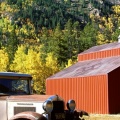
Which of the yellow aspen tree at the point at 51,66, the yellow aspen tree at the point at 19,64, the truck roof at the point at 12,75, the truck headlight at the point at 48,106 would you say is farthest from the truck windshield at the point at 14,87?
the yellow aspen tree at the point at 51,66

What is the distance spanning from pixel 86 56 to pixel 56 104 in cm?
3307

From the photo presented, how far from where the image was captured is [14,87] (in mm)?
11766

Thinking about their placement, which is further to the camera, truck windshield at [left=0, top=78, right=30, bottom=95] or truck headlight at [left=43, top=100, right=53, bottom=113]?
truck windshield at [left=0, top=78, right=30, bottom=95]

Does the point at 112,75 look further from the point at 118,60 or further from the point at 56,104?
the point at 56,104

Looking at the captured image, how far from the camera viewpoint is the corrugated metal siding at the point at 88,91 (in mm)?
31828

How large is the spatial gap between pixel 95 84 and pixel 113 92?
6.13 feet

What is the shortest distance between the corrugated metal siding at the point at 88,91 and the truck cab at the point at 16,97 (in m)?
19.7

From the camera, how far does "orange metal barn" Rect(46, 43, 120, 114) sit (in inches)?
1238

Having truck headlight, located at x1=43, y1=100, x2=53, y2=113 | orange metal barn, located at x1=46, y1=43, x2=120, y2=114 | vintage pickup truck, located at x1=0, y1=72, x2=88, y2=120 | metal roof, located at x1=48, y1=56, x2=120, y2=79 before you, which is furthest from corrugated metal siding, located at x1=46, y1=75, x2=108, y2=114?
truck headlight, located at x1=43, y1=100, x2=53, y2=113

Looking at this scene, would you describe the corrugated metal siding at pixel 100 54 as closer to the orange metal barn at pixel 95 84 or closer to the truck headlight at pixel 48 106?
the orange metal barn at pixel 95 84

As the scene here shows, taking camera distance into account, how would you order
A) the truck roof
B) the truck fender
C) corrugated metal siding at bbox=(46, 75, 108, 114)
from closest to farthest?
the truck fender
the truck roof
corrugated metal siding at bbox=(46, 75, 108, 114)

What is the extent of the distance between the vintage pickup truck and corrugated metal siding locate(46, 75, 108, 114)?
19882 millimetres

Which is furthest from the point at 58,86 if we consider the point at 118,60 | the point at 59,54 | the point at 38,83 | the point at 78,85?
the point at 59,54

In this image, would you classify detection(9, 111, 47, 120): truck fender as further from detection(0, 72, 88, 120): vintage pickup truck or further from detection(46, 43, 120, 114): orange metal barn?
detection(46, 43, 120, 114): orange metal barn
